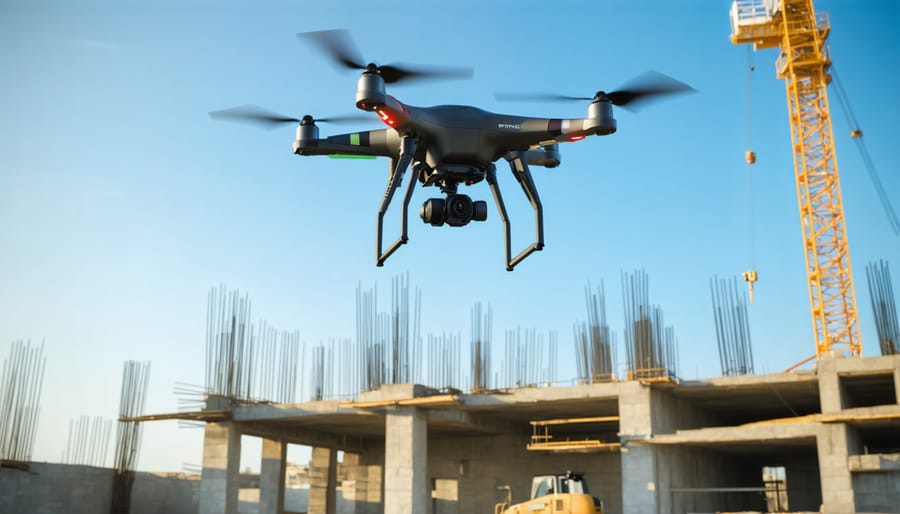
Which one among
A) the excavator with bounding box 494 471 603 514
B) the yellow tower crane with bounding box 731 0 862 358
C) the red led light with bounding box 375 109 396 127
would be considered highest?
the yellow tower crane with bounding box 731 0 862 358

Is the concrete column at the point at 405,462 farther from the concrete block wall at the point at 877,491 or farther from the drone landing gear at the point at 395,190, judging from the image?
the drone landing gear at the point at 395,190

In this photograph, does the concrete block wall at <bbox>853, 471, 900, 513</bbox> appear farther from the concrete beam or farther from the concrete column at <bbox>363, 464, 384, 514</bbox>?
the concrete column at <bbox>363, 464, 384, 514</bbox>

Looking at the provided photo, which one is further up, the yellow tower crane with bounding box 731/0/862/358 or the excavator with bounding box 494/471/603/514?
the yellow tower crane with bounding box 731/0/862/358

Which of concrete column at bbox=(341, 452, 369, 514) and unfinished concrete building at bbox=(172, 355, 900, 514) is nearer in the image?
unfinished concrete building at bbox=(172, 355, 900, 514)

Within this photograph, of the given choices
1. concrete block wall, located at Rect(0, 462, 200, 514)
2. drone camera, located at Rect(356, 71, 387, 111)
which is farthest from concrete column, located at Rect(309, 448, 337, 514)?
drone camera, located at Rect(356, 71, 387, 111)

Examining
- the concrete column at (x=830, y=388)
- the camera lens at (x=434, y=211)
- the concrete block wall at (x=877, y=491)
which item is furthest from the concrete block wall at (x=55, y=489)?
the camera lens at (x=434, y=211)

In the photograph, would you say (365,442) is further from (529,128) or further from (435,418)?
(529,128)

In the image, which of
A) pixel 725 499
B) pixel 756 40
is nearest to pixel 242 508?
pixel 725 499

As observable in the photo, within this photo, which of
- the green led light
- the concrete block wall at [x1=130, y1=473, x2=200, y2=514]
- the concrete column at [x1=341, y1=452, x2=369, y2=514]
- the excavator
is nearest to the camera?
the green led light
